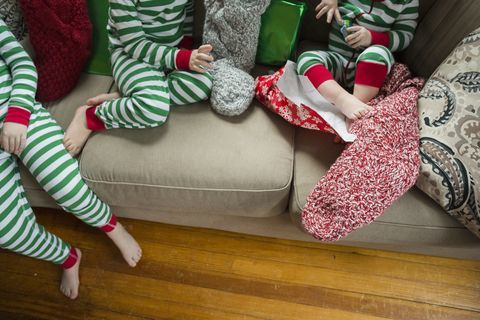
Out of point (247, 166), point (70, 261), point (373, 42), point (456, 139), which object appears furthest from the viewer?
point (70, 261)

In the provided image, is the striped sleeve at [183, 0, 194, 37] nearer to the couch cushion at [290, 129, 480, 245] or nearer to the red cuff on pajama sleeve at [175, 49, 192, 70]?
the red cuff on pajama sleeve at [175, 49, 192, 70]

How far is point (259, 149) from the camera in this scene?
101cm

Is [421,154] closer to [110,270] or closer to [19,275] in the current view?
[110,270]

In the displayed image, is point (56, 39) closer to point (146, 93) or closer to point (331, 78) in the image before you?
point (146, 93)

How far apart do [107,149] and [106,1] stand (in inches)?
19.6

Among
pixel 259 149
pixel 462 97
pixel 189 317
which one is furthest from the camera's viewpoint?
pixel 189 317

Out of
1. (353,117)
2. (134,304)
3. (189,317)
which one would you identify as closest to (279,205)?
(353,117)

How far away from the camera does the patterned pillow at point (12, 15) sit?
45.0 inches

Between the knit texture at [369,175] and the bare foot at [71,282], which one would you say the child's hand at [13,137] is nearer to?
Answer: the bare foot at [71,282]

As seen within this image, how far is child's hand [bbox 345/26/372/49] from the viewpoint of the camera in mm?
1043

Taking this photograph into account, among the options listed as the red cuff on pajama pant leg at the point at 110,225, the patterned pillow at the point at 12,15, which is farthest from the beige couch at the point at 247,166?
the patterned pillow at the point at 12,15

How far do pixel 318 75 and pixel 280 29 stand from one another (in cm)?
19

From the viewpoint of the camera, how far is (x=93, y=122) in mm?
1059

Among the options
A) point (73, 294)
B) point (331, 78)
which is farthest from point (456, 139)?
point (73, 294)
